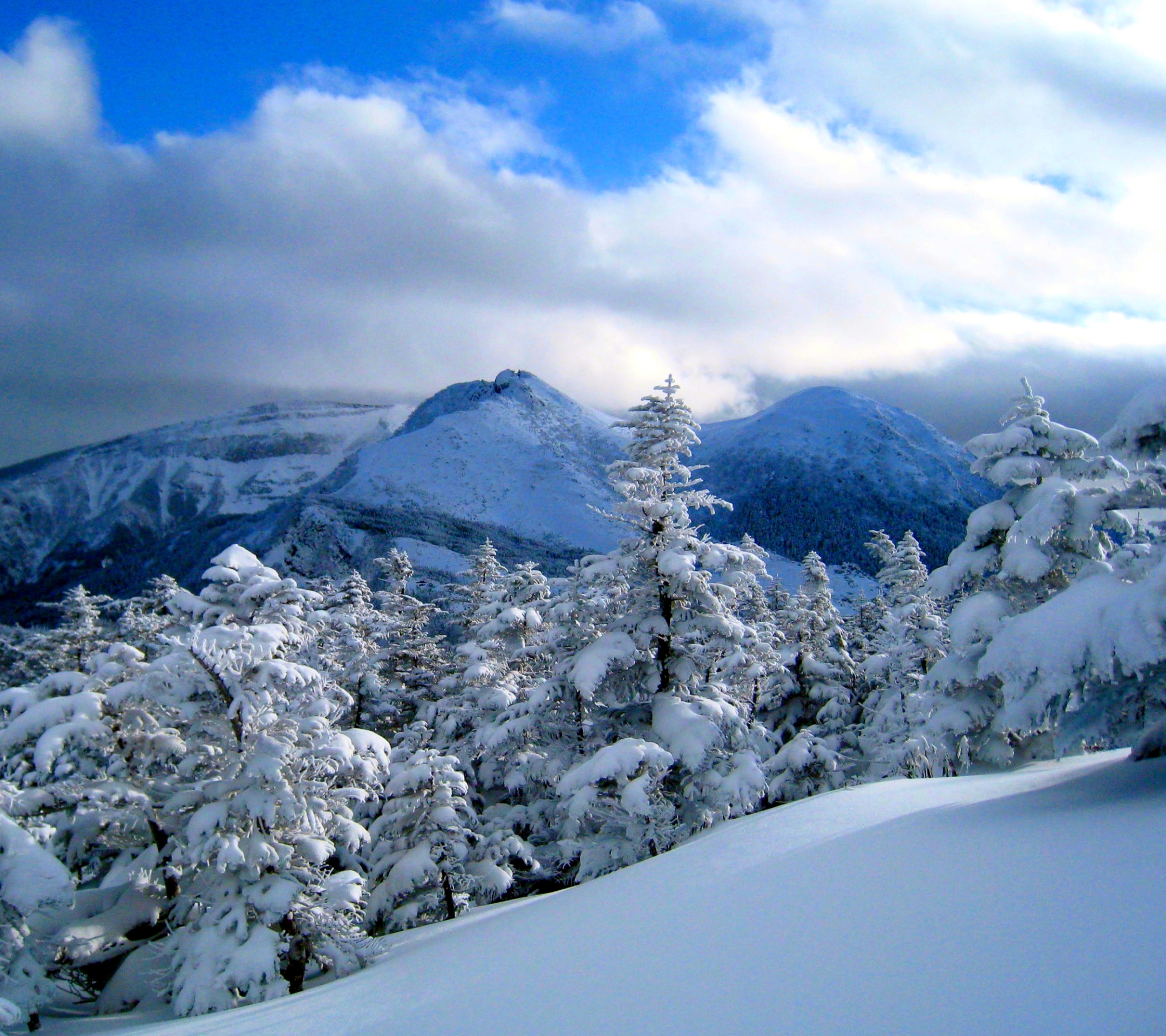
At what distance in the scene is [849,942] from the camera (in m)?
4.75

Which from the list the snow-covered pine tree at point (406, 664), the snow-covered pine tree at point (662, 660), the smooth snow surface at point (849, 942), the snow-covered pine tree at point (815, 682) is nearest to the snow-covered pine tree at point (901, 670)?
the snow-covered pine tree at point (815, 682)

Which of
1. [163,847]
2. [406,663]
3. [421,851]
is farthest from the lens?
[406,663]

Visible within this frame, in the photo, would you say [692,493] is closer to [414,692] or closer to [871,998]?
[871,998]

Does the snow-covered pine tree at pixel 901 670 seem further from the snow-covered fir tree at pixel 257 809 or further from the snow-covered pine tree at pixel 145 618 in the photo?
the snow-covered pine tree at pixel 145 618

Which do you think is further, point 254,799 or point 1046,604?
point 254,799

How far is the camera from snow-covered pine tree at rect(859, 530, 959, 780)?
23.2 meters

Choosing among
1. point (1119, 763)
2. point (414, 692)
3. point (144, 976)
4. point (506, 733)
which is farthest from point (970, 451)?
point (414, 692)

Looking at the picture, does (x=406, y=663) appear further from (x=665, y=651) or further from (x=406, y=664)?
(x=665, y=651)

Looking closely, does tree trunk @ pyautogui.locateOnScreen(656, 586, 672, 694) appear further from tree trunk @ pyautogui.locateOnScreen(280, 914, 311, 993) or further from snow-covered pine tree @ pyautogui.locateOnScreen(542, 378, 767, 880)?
tree trunk @ pyautogui.locateOnScreen(280, 914, 311, 993)

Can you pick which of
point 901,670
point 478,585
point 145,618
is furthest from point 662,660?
point 145,618

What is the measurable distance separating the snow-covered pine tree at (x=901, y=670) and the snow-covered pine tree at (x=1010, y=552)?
23.1ft

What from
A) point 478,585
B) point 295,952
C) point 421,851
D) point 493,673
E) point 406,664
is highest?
point 478,585

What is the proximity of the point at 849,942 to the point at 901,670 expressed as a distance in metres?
25.5

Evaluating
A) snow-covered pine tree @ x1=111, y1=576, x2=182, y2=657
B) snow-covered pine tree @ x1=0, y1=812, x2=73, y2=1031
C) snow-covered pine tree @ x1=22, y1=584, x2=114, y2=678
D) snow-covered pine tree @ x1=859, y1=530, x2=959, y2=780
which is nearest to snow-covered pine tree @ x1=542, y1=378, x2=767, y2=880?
snow-covered pine tree @ x1=0, y1=812, x2=73, y2=1031
